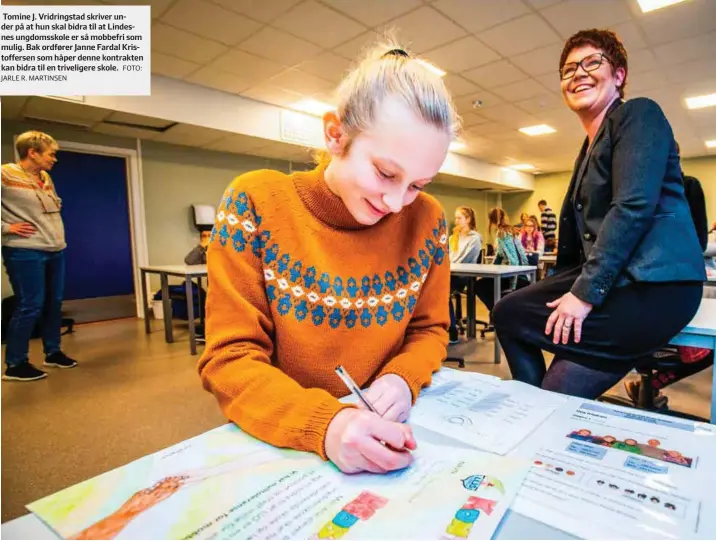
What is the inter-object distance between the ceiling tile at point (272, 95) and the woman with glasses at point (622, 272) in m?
3.81

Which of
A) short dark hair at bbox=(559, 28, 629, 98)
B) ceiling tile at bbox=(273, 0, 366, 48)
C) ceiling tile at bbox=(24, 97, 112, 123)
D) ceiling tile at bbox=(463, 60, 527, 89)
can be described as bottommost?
short dark hair at bbox=(559, 28, 629, 98)

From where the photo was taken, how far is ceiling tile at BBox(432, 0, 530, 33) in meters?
2.70

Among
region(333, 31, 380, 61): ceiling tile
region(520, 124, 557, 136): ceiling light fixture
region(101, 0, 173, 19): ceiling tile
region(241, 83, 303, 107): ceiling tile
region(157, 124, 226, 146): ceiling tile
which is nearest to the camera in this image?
region(101, 0, 173, 19): ceiling tile

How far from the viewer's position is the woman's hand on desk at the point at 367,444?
0.41m

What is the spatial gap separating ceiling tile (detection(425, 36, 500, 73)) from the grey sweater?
→ 9.62 feet

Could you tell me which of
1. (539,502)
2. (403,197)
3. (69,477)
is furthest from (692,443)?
(69,477)

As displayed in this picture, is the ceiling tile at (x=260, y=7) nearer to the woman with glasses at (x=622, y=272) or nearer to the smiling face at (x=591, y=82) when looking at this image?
the smiling face at (x=591, y=82)

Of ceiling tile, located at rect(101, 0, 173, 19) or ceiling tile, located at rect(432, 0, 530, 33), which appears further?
ceiling tile, located at rect(432, 0, 530, 33)

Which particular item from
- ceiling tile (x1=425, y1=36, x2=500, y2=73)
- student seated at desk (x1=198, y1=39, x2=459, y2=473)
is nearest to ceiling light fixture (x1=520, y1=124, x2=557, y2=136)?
ceiling tile (x1=425, y1=36, x2=500, y2=73)

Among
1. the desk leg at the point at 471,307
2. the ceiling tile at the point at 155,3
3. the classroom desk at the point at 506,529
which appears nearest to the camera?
the classroom desk at the point at 506,529

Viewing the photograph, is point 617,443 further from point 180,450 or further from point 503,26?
point 503,26

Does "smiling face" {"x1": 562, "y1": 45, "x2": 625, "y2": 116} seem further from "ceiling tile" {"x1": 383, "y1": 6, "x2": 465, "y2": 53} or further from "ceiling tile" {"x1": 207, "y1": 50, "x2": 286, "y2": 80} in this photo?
"ceiling tile" {"x1": 207, "y1": 50, "x2": 286, "y2": 80}

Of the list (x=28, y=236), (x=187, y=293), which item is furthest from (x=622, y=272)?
(x=187, y=293)

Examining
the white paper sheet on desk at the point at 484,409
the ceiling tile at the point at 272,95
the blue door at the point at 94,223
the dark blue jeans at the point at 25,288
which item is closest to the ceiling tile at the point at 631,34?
the ceiling tile at the point at 272,95
